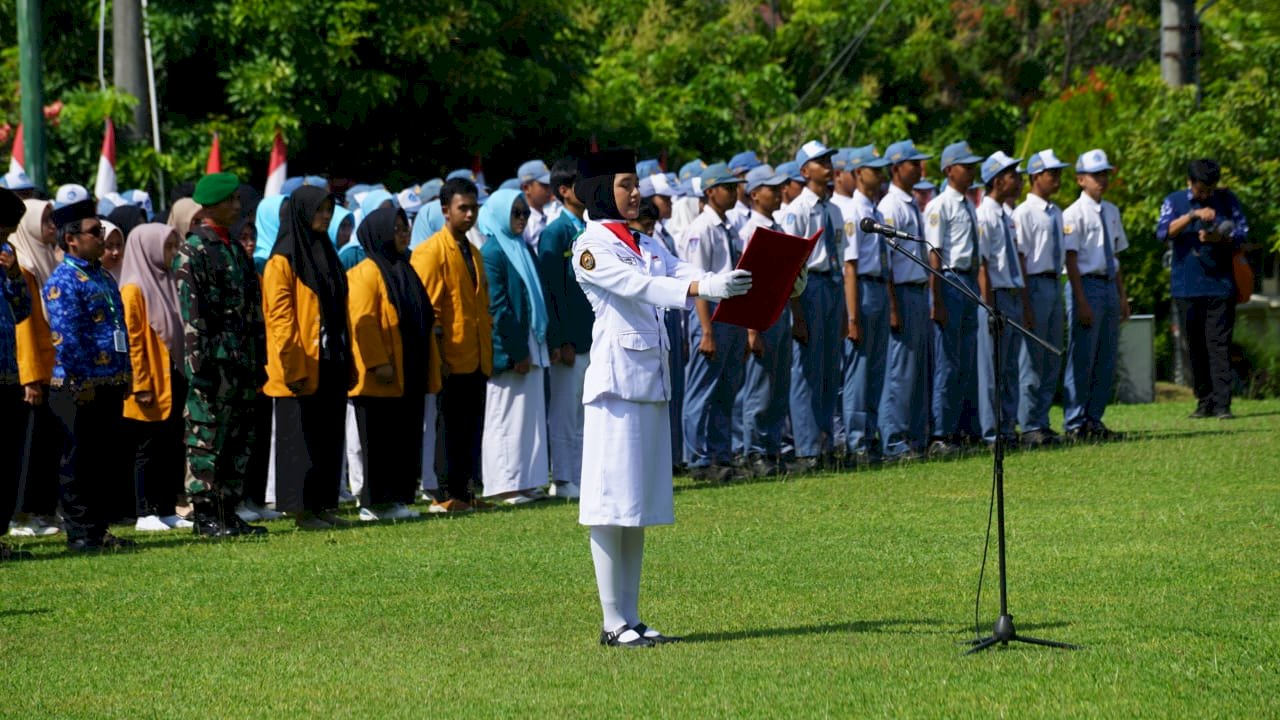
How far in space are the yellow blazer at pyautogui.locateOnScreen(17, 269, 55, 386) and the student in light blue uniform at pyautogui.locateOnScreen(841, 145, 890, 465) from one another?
6.64 m

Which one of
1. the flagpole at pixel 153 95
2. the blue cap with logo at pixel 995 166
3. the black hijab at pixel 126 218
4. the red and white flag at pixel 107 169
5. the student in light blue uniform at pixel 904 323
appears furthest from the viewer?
the flagpole at pixel 153 95

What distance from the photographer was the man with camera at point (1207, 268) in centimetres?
1875

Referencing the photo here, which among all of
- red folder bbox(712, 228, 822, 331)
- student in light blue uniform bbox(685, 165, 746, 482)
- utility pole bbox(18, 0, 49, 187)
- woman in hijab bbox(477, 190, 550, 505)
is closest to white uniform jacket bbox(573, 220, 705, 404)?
red folder bbox(712, 228, 822, 331)

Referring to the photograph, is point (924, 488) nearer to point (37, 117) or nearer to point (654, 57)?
point (37, 117)

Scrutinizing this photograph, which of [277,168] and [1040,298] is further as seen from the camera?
[277,168]

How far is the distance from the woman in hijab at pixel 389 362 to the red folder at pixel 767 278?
563 cm

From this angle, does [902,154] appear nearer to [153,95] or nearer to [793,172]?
[793,172]

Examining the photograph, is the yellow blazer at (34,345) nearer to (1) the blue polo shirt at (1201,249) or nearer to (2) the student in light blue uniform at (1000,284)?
(2) the student in light blue uniform at (1000,284)

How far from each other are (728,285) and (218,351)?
5573mm

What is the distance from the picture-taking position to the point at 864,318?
16.4m

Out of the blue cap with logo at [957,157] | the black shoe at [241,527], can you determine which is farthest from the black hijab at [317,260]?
the blue cap with logo at [957,157]

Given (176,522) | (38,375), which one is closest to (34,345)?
(38,375)

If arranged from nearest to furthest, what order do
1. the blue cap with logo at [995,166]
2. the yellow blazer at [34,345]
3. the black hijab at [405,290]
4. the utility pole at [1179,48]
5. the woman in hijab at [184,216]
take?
1. the yellow blazer at [34,345]
2. the black hijab at [405,290]
3. the woman in hijab at [184,216]
4. the blue cap with logo at [995,166]
5. the utility pole at [1179,48]

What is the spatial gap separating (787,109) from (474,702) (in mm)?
27728
